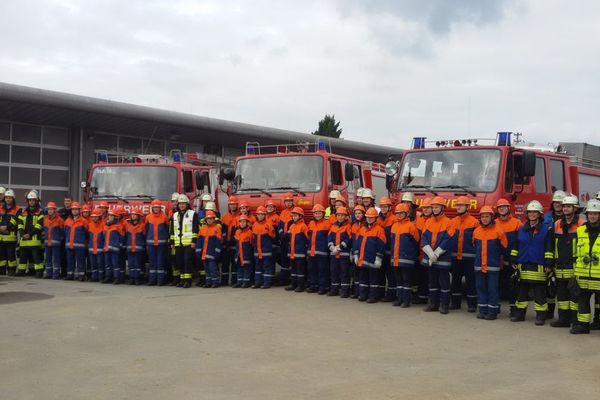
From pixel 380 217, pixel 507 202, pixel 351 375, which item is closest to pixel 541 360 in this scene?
pixel 351 375

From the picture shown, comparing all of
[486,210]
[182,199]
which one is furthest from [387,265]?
[182,199]

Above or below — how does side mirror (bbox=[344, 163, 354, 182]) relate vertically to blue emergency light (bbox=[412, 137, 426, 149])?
below

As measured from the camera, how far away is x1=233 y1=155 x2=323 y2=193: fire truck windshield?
12.0 meters

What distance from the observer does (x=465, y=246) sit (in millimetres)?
9289

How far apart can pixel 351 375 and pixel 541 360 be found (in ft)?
6.66

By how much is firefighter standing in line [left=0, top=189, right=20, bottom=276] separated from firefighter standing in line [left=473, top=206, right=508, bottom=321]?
979cm

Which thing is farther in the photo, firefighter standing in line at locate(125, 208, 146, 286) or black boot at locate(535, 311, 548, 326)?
firefighter standing in line at locate(125, 208, 146, 286)

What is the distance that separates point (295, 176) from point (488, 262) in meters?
4.42

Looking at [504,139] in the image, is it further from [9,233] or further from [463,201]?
[9,233]

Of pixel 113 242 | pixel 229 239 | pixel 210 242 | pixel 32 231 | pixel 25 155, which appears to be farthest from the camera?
pixel 25 155

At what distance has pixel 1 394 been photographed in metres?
5.23

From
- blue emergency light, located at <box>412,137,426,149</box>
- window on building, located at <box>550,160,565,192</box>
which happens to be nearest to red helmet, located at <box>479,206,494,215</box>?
blue emergency light, located at <box>412,137,426,149</box>

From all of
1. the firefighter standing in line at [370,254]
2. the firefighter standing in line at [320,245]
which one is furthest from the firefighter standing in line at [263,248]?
the firefighter standing in line at [370,254]

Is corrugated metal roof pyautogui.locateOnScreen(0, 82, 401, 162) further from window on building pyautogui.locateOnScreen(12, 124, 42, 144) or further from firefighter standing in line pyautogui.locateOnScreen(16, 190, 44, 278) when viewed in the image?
firefighter standing in line pyautogui.locateOnScreen(16, 190, 44, 278)
